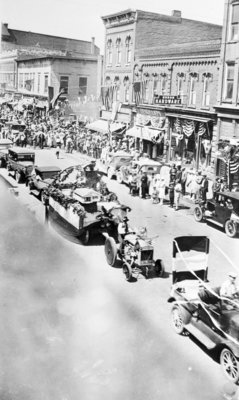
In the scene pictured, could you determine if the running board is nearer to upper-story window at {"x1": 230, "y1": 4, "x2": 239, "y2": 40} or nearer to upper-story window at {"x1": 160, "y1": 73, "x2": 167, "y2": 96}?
upper-story window at {"x1": 230, "y1": 4, "x2": 239, "y2": 40}


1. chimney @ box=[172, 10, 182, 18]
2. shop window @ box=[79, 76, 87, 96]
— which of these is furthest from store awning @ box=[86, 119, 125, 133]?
shop window @ box=[79, 76, 87, 96]

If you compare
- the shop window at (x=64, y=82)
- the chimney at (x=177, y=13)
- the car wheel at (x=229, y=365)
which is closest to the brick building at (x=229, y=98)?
the chimney at (x=177, y=13)

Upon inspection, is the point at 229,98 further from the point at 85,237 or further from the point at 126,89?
the point at 85,237

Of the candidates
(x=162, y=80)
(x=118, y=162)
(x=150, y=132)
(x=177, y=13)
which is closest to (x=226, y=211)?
(x=118, y=162)

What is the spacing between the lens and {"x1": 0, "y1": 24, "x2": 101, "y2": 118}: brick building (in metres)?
55.3

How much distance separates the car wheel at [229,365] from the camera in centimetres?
812

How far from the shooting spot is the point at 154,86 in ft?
120

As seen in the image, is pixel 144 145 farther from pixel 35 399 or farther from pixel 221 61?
pixel 35 399

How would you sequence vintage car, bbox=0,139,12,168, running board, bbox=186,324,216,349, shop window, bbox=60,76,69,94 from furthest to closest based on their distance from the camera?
1. shop window, bbox=60,76,69,94
2. vintage car, bbox=0,139,12,168
3. running board, bbox=186,324,216,349

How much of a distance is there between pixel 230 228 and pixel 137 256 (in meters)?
5.88

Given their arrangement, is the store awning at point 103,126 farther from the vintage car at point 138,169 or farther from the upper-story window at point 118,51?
the vintage car at point 138,169

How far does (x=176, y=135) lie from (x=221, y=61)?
22.3 ft

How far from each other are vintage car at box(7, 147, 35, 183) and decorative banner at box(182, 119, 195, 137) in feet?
35.7

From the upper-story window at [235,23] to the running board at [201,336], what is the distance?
71.3 ft
